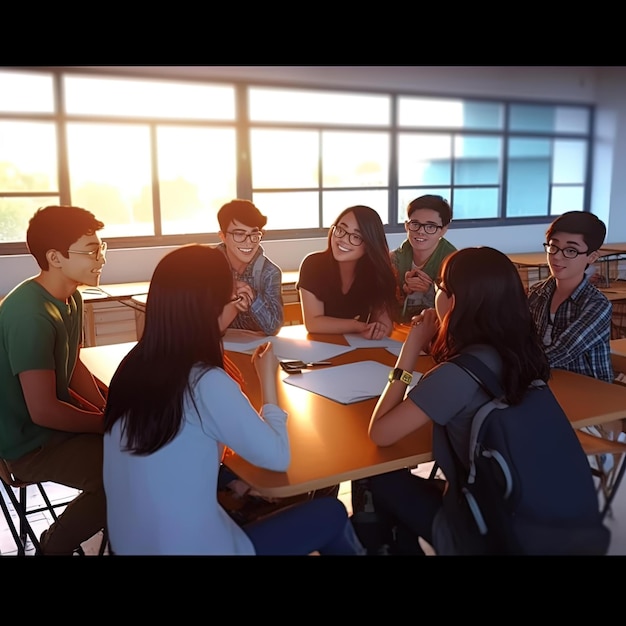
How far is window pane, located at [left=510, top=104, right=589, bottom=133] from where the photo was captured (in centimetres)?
578

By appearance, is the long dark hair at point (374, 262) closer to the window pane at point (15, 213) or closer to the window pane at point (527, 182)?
the window pane at point (15, 213)

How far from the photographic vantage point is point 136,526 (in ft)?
3.82

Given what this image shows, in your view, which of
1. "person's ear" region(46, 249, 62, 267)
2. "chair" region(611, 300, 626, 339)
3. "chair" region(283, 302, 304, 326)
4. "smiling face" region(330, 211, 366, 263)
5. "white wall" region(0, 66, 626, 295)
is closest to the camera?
"person's ear" region(46, 249, 62, 267)

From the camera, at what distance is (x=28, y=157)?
14.5ft

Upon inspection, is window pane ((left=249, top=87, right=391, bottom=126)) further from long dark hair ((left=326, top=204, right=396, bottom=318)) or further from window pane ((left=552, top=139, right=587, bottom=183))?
long dark hair ((left=326, top=204, right=396, bottom=318))

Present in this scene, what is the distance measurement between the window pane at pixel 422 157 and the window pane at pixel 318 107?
0.35 meters

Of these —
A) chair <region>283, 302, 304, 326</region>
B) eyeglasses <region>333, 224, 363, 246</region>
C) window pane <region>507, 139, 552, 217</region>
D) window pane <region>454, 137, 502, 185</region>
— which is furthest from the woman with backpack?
window pane <region>507, 139, 552, 217</region>

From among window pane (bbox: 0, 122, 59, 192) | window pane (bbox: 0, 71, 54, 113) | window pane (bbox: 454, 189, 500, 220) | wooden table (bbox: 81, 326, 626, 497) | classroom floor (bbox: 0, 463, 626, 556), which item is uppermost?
window pane (bbox: 0, 71, 54, 113)

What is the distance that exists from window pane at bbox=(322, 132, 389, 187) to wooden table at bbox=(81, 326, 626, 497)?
401cm

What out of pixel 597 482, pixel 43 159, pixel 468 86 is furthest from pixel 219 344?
pixel 468 86

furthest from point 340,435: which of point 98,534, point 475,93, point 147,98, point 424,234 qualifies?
point 475,93

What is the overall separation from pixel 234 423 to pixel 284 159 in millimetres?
4572
